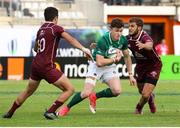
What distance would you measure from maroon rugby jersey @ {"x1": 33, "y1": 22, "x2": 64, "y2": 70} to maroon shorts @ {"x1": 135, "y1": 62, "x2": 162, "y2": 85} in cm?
274

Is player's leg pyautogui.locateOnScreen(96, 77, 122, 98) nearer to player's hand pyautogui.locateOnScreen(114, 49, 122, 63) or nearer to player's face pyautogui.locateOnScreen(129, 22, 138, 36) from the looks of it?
player's hand pyautogui.locateOnScreen(114, 49, 122, 63)

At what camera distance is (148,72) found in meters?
15.5

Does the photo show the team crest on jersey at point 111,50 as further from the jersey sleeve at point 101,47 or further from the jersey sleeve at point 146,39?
the jersey sleeve at point 146,39

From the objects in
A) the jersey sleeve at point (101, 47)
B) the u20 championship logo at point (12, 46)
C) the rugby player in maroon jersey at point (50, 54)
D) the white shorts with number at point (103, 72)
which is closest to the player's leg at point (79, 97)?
the white shorts with number at point (103, 72)

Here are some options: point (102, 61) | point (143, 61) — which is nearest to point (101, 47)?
point (102, 61)

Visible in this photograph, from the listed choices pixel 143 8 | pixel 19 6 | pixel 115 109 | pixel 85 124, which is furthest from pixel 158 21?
pixel 85 124

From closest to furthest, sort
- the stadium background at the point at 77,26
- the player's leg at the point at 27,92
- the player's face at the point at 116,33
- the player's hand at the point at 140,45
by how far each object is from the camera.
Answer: the player's leg at the point at 27,92 → the player's hand at the point at 140,45 → the player's face at the point at 116,33 → the stadium background at the point at 77,26

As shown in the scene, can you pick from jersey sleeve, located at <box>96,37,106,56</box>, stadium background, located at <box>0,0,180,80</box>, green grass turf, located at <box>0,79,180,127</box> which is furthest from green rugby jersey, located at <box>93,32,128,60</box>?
stadium background, located at <box>0,0,180,80</box>

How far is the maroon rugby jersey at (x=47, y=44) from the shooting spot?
13.4 metres

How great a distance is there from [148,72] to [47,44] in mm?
2948

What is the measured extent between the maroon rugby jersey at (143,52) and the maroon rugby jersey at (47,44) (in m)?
2.34

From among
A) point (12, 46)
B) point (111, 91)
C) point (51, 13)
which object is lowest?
point (12, 46)

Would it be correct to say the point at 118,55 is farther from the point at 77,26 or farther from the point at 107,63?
the point at 77,26

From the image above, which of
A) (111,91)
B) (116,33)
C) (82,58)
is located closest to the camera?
(116,33)
